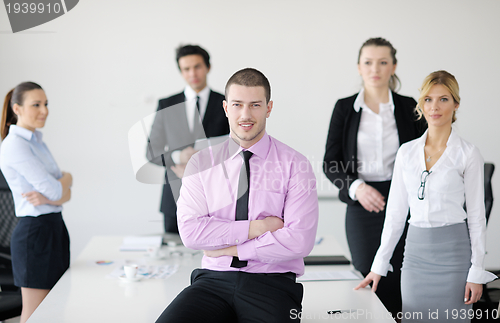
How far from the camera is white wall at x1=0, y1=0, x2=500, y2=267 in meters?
4.34

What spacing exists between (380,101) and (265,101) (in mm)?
991

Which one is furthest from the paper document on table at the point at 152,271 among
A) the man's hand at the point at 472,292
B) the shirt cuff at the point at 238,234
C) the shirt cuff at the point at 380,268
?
the man's hand at the point at 472,292

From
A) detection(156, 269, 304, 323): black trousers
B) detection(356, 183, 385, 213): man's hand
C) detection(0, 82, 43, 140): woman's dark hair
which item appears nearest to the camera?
detection(156, 269, 304, 323): black trousers

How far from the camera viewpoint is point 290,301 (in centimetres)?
169

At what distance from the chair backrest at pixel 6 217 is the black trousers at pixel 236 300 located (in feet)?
6.39

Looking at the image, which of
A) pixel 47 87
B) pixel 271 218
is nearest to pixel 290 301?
pixel 271 218

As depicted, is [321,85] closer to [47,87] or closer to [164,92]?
[164,92]

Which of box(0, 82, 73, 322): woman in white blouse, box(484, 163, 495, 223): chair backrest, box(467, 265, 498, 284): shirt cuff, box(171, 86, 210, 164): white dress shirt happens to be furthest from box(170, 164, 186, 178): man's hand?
box(484, 163, 495, 223): chair backrest

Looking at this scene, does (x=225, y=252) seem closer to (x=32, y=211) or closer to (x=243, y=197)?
(x=243, y=197)

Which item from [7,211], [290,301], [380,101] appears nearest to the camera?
[290,301]

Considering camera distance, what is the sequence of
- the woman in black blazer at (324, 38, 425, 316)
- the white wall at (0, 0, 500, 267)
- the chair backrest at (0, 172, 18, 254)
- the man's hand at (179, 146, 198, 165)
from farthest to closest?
1. the white wall at (0, 0, 500, 267)
2. the chair backrest at (0, 172, 18, 254)
3. the man's hand at (179, 146, 198, 165)
4. the woman in black blazer at (324, 38, 425, 316)

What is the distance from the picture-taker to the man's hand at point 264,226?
1.81 metres

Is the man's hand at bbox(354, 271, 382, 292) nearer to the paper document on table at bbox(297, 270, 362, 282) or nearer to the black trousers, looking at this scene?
the paper document on table at bbox(297, 270, 362, 282)

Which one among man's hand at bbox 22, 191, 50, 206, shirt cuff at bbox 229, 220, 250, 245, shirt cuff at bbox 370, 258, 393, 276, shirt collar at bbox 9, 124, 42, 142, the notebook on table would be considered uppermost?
shirt collar at bbox 9, 124, 42, 142
